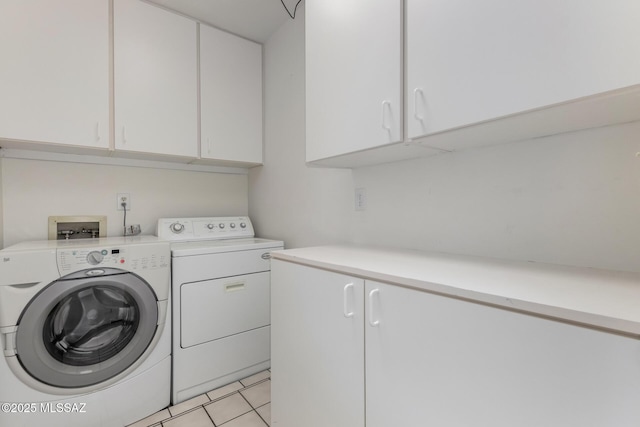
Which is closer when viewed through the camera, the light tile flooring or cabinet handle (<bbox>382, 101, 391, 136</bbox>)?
cabinet handle (<bbox>382, 101, 391, 136</bbox>)

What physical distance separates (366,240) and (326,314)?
629mm

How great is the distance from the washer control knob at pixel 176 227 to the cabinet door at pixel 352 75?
1.29 meters

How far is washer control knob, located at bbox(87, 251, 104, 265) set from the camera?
1.44 meters

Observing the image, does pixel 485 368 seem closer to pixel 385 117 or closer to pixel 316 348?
pixel 316 348

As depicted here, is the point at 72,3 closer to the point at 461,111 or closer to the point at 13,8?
the point at 13,8

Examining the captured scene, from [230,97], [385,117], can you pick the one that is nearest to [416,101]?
[385,117]

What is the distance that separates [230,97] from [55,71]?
101cm

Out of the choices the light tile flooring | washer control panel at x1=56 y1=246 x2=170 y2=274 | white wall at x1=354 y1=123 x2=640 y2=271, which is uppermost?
white wall at x1=354 y1=123 x2=640 y2=271

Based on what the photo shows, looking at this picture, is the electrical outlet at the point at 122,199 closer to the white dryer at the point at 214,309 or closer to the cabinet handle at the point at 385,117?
the white dryer at the point at 214,309

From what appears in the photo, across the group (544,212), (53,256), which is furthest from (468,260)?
(53,256)

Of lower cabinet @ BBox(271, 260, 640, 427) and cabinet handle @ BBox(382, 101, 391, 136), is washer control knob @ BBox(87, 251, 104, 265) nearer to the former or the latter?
lower cabinet @ BBox(271, 260, 640, 427)

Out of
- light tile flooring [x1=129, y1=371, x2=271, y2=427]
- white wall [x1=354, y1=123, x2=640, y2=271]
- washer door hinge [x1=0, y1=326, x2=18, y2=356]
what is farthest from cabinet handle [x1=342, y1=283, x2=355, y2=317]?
washer door hinge [x1=0, y1=326, x2=18, y2=356]

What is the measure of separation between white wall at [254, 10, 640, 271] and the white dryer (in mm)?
487

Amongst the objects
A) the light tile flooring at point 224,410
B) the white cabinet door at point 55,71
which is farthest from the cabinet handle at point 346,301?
the white cabinet door at point 55,71
